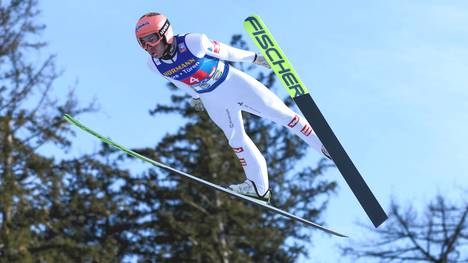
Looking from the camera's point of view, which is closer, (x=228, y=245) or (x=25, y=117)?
(x=25, y=117)

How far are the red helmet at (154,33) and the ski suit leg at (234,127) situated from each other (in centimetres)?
73

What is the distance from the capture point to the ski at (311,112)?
8961 mm

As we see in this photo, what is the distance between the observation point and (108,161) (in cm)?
2792

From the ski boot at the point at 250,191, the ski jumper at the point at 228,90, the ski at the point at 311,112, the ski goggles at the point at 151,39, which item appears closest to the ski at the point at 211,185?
the ski boot at the point at 250,191

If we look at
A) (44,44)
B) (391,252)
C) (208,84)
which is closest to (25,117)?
(44,44)

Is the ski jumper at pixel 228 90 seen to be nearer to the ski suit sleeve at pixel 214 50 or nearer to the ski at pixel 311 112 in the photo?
the ski suit sleeve at pixel 214 50

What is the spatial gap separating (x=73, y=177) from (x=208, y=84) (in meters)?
18.3

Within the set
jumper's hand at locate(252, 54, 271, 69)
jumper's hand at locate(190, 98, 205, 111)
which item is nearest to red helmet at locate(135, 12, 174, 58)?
jumper's hand at locate(252, 54, 271, 69)

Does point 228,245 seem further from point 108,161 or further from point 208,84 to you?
point 208,84

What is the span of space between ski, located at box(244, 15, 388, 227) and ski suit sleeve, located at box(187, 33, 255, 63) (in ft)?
0.63

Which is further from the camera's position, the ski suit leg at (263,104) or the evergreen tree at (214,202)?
the evergreen tree at (214,202)

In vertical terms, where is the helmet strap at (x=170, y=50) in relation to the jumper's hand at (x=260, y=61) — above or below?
above

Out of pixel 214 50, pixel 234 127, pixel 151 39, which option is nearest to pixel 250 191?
pixel 234 127

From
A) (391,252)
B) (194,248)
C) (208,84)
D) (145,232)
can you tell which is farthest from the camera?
(145,232)
